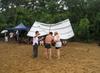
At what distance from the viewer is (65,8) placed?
40156 millimetres

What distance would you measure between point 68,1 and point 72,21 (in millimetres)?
2775

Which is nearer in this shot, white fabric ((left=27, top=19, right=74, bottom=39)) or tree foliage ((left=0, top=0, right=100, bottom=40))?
white fabric ((left=27, top=19, right=74, bottom=39))

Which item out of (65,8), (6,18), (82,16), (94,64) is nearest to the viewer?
(94,64)

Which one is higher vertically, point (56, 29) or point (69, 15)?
point (69, 15)

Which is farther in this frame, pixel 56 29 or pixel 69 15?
pixel 69 15

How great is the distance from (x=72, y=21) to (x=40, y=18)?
4.23 meters

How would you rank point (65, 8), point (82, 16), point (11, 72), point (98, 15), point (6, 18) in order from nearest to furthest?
point (11, 72) < point (98, 15) < point (82, 16) < point (65, 8) < point (6, 18)

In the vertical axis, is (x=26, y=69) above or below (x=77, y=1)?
below

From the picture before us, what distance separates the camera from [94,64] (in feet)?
50.6

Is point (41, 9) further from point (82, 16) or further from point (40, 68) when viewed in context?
point (40, 68)

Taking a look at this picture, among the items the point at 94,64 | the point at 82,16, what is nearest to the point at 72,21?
the point at 82,16

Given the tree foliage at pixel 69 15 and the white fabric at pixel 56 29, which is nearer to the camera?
the white fabric at pixel 56 29

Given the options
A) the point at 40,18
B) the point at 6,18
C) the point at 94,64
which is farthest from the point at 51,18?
the point at 94,64

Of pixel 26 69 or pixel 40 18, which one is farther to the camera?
pixel 40 18
